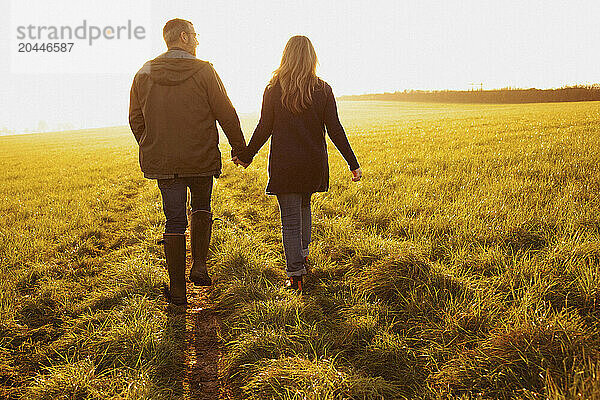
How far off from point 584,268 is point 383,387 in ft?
6.99

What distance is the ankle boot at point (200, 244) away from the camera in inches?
162

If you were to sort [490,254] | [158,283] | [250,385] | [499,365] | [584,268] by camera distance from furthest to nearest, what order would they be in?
[158,283], [490,254], [584,268], [250,385], [499,365]

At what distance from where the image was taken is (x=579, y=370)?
7.07ft

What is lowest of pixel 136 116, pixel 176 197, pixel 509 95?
pixel 176 197

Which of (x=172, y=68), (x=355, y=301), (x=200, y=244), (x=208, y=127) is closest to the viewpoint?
(x=355, y=301)

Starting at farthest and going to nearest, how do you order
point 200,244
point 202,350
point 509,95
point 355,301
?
point 509,95, point 200,244, point 355,301, point 202,350

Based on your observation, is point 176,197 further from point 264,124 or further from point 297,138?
point 297,138

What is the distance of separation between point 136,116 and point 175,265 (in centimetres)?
158

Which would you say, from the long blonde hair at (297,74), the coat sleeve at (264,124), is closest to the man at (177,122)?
the coat sleeve at (264,124)

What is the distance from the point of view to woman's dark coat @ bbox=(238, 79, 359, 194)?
3.65m

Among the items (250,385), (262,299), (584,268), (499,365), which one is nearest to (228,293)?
(262,299)

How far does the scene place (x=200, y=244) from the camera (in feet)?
13.6

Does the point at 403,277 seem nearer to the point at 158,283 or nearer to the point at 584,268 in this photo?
the point at 584,268

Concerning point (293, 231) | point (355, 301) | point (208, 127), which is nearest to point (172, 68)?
point (208, 127)
